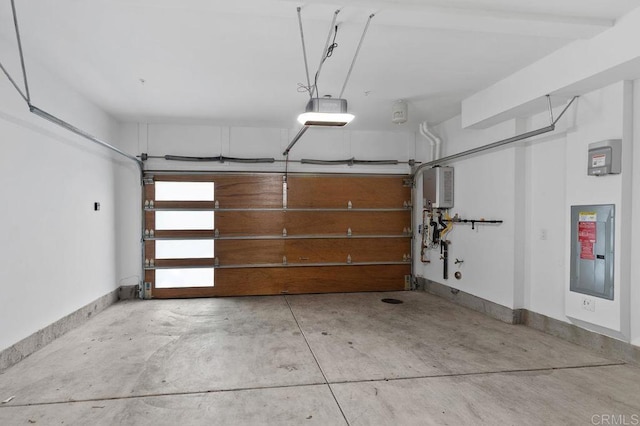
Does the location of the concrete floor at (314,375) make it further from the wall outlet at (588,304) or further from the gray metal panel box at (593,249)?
the gray metal panel box at (593,249)

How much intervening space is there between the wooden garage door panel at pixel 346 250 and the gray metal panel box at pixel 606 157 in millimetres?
4029

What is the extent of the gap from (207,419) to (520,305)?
411 centimetres

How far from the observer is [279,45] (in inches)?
149

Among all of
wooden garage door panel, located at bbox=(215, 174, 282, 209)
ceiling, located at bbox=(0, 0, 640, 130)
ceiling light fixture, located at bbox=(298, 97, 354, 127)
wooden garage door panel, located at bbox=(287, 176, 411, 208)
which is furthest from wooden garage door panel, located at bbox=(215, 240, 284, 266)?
ceiling light fixture, located at bbox=(298, 97, 354, 127)

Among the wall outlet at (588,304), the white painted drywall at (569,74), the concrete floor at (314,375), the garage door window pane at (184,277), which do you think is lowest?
the concrete floor at (314,375)

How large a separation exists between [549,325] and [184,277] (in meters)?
5.48

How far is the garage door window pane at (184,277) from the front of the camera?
6.88 meters

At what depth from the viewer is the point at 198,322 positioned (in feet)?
17.4

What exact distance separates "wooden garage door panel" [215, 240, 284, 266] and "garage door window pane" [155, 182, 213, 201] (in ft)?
2.79

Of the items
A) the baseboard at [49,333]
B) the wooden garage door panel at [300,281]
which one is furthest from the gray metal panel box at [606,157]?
the baseboard at [49,333]

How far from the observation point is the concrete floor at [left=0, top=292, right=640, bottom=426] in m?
2.82

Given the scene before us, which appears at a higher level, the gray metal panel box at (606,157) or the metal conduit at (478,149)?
the metal conduit at (478,149)

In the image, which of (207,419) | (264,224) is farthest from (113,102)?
(207,419)

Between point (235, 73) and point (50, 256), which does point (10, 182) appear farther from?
point (235, 73)
